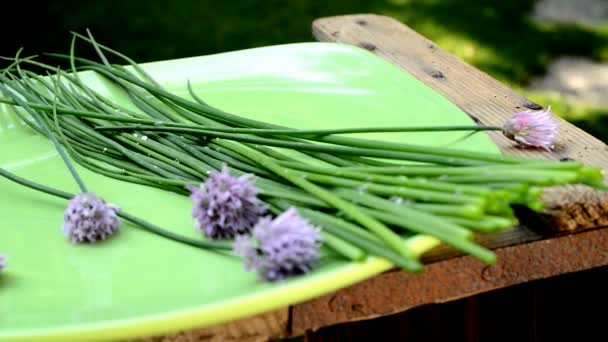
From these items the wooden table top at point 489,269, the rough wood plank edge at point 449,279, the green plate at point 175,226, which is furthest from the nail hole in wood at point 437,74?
the rough wood plank edge at point 449,279

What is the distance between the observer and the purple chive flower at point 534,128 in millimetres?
918

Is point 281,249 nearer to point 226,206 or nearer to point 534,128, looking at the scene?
point 226,206

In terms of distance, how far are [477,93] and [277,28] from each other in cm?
189

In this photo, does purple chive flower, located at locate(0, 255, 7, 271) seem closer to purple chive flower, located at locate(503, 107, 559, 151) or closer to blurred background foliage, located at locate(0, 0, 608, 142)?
purple chive flower, located at locate(503, 107, 559, 151)

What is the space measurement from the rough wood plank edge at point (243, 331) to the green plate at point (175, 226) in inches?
2.5

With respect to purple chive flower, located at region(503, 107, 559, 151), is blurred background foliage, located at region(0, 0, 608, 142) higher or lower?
higher

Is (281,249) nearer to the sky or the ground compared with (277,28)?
nearer to the ground

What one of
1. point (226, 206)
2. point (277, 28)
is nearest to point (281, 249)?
point (226, 206)

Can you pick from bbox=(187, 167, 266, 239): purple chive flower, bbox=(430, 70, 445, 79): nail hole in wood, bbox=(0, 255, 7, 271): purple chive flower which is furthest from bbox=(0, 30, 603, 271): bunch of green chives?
bbox=(430, 70, 445, 79): nail hole in wood

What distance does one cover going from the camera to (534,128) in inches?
36.3

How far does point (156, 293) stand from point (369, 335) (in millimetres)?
380

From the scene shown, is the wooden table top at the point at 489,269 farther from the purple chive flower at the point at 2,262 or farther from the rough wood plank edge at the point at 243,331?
the purple chive flower at the point at 2,262

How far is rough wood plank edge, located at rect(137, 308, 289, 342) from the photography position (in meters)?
0.72

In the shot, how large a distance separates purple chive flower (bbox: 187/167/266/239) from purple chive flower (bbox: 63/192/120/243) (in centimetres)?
9
